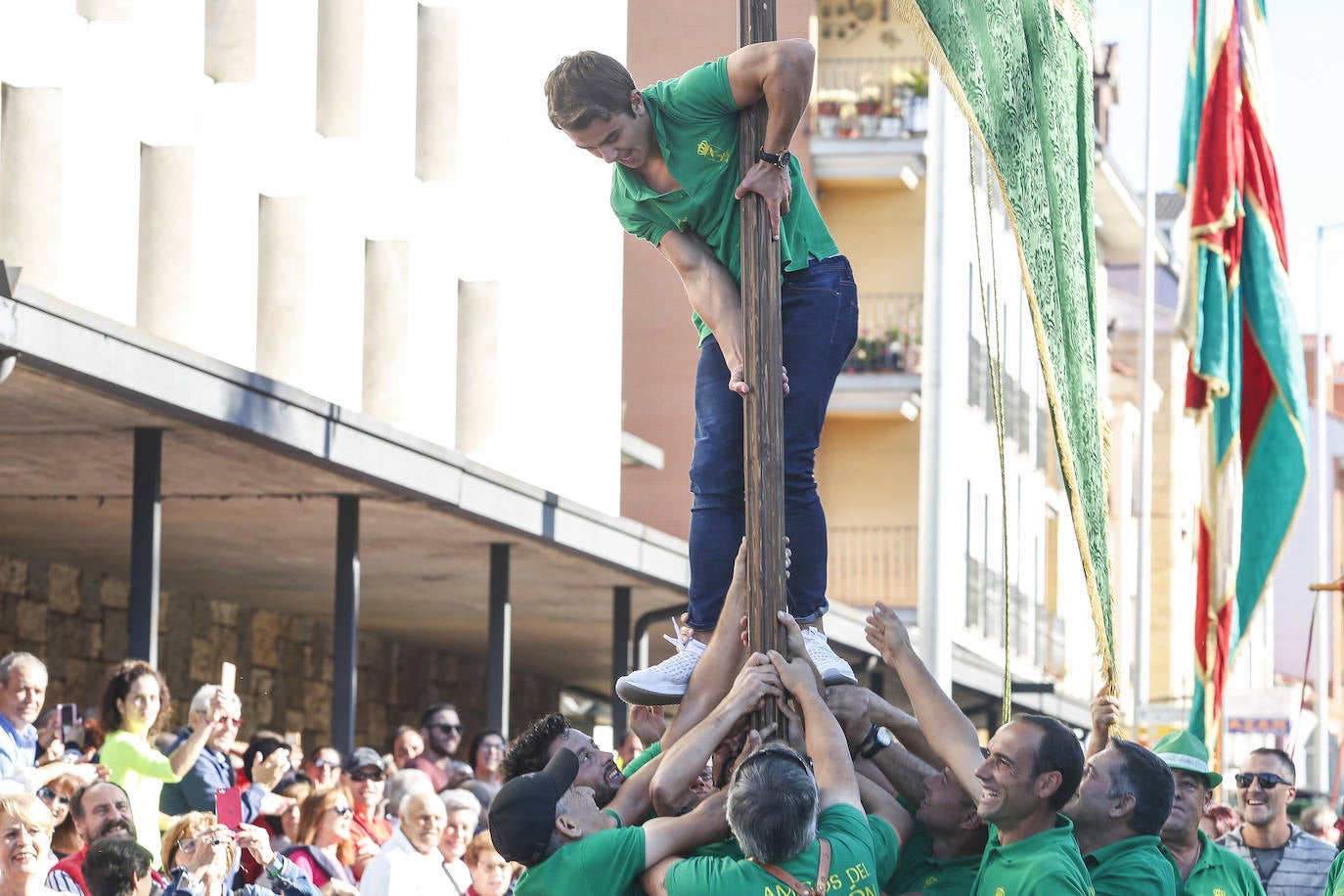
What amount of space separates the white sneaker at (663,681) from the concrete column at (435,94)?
51.3 ft

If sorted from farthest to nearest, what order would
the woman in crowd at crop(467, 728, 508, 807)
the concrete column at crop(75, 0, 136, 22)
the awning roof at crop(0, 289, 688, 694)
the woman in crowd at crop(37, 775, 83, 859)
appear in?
the concrete column at crop(75, 0, 136, 22) < the woman in crowd at crop(467, 728, 508, 807) < the awning roof at crop(0, 289, 688, 694) < the woman in crowd at crop(37, 775, 83, 859)

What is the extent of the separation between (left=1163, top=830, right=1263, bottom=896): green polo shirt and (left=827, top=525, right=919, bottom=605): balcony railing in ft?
82.4

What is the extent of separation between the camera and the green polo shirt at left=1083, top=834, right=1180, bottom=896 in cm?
613

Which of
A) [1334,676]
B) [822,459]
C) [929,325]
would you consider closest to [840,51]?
[822,459]

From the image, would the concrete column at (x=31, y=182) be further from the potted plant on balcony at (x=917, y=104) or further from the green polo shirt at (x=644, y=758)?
the potted plant on balcony at (x=917, y=104)

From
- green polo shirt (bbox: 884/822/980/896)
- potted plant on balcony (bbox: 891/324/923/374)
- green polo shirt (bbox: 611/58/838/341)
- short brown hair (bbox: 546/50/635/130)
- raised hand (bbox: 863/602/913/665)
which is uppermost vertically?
potted plant on balcony (bbox: 891/324/923/374)

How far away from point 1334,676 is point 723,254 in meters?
63.5

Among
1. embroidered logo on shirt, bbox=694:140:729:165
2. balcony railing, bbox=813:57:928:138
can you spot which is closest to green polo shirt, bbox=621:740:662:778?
embroidered logo on shirt, bbox=694:140:729:165

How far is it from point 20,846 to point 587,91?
10.7 feet

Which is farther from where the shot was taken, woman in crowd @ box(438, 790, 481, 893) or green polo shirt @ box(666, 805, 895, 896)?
woman in crowd @ box(438, 790, 481, 893)

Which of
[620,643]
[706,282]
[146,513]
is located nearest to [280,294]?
[146,513]

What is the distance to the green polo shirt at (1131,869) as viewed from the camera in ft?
20.1

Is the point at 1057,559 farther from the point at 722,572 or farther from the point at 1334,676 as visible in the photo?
the point at 722,572

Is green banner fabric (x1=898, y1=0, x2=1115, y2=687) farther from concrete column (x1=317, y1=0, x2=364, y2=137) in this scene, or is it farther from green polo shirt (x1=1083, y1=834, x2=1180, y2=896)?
concrete column (x1=317, y1=0, x2=364, y2=137)
